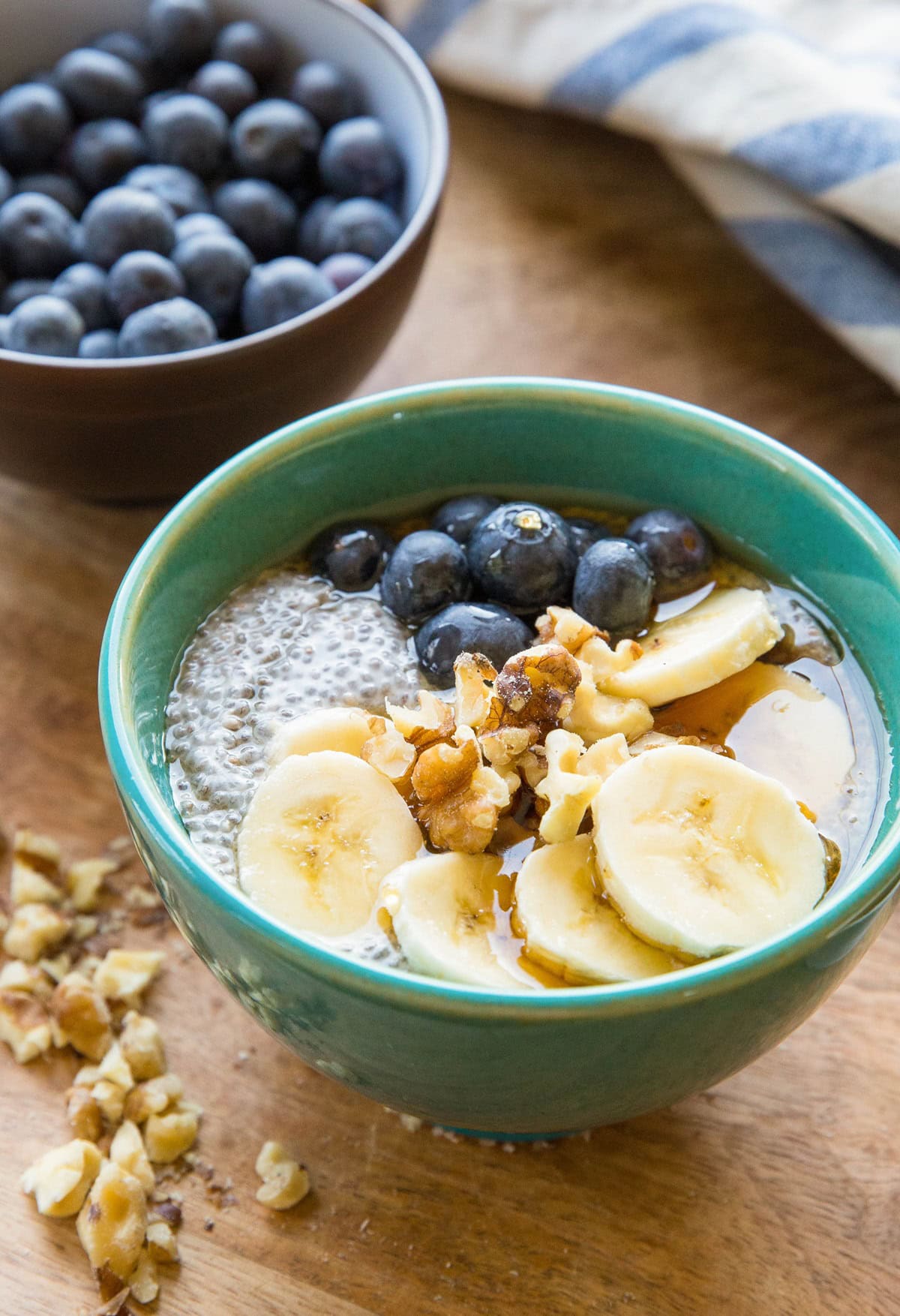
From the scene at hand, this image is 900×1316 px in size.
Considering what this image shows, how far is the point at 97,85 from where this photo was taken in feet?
3.74

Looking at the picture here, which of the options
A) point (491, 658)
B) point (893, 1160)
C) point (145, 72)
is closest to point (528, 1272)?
point (893, 1160)

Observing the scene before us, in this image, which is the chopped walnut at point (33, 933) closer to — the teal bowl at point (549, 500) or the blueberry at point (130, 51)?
the teal bowl at point (549, 500)

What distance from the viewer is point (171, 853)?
621mm

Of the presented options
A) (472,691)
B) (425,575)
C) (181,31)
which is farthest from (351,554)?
(181,31)

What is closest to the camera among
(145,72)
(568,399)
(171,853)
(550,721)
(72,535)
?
(171,853)

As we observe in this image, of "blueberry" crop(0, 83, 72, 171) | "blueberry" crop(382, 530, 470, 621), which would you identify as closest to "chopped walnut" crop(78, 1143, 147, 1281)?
"blueberry" crop(382, 530, 470, 621)

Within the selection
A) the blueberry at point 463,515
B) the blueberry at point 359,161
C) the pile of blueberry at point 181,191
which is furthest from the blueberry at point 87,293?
the blueberry at point 463,515

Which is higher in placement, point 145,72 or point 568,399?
point 568,399

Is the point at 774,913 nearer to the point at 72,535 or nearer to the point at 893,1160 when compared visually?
the point at 893,1160

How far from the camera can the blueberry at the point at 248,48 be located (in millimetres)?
1170

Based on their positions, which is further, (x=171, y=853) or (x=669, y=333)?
(x=669, y=333)

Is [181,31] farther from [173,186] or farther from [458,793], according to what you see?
[458,793]

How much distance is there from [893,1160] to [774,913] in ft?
0.67

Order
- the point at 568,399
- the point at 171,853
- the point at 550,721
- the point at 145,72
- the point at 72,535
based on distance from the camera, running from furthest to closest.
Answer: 1. the point at 145,72
2. the point at 72,535
3. the point at 568,399
4. the point at 550,721
5. the point at 171,853
